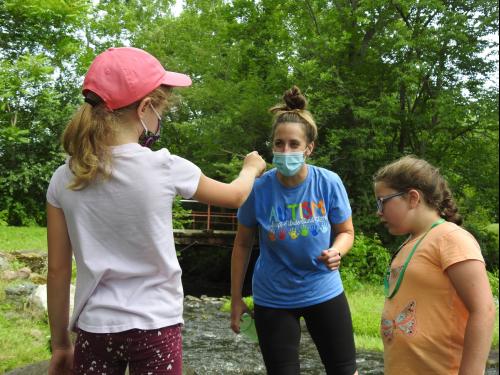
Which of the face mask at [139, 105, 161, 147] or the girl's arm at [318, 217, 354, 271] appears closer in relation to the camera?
the face mask at [139, 105, 161, 147]

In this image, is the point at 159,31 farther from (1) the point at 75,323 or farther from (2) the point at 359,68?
(2) the point at 359,68

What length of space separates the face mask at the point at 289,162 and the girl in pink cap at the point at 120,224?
2.54 ft

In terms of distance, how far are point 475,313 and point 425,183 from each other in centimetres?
42

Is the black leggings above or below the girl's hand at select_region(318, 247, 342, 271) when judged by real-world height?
below

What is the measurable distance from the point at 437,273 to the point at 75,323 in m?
0.95

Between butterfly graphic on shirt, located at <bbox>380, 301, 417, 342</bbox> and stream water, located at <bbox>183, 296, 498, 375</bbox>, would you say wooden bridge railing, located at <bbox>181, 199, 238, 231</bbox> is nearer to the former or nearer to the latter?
stream water, located at <bbox>183, 296, 498, 375</bbox>

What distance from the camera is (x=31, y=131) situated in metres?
2.87

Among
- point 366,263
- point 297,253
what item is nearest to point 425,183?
point 297,253

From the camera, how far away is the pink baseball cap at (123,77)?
133 centimetres

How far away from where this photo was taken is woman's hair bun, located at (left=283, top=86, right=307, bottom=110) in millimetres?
2232

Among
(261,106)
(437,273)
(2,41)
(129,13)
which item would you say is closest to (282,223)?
(437,273)

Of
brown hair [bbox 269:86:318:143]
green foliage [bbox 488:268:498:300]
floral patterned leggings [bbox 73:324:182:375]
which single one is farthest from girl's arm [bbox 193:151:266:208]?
green foliage [bbox 488:268:498:300]

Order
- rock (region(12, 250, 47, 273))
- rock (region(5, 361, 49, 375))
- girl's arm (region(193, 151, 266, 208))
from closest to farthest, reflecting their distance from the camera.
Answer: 1. girl's arm (region(193, 151, 266, 208))
2. rock (region(5, 361, 49, 375))
3. rock (region(12, 250, 47, 273))

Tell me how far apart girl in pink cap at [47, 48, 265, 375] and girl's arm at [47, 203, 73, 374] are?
3 centimetres
